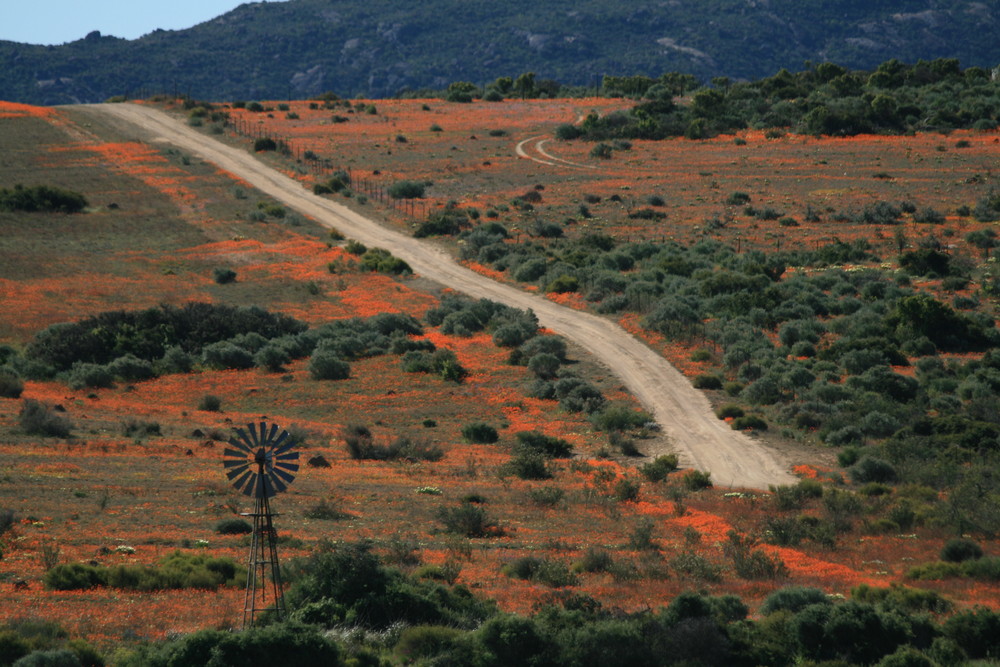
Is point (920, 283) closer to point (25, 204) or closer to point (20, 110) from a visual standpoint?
point (25, 204)

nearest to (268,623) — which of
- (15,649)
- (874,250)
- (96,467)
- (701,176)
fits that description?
(15,649)

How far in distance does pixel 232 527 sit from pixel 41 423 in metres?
11.8

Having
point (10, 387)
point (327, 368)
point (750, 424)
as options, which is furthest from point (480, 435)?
point (10, 387)

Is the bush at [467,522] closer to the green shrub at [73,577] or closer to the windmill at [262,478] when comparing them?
the windmill at [262,478]

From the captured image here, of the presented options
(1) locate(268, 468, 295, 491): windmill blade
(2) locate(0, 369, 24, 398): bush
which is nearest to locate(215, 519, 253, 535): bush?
(1) locate(268, 468, 295, 491): windmill blade

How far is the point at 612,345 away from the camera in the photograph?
163ft

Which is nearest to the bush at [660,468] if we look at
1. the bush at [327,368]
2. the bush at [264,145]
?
the bush at [327,368]

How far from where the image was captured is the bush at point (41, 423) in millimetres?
33844

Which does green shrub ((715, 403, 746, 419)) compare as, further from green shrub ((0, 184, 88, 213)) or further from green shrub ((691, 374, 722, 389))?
green shrub ((0, 184, 88, 213))

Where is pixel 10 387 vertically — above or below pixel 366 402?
above

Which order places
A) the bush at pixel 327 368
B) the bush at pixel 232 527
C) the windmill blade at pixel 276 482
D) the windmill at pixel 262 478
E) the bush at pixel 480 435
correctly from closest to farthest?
the windmill at pixel 262 478 < the windmill blade at pixel 276 482 < the bush at pixel 232 527 < the bush at pixel 480 435 < the bush at pixel 327 368

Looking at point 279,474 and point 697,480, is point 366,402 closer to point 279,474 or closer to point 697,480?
point 697,480

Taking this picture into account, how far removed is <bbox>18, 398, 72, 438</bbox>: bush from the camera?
33.8m

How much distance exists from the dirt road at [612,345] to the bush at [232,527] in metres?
15.0
